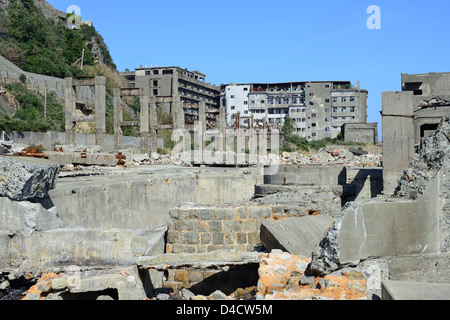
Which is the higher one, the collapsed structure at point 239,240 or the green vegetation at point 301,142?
the green vegetation at point 301,142

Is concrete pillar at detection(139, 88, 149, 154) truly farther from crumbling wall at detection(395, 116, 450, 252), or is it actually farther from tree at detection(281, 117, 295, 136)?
tree at detection(281, 117, 295, 136)

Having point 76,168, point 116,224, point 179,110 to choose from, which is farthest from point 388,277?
point 179,110

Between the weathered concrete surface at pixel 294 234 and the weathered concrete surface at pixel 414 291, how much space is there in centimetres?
226

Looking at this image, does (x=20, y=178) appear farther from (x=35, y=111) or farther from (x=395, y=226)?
(x=35, y=111)

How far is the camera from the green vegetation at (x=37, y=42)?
1423 inches

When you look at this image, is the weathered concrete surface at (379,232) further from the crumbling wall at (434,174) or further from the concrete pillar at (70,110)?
the concrete pillar at (70,110)

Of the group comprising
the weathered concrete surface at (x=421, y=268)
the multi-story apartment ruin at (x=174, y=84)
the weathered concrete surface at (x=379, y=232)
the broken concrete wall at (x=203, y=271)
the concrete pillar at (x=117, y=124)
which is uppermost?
the multi-story apartment ruin at (x=174, y=84)

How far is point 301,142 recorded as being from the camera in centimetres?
5047

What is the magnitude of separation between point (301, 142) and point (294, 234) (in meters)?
45.3

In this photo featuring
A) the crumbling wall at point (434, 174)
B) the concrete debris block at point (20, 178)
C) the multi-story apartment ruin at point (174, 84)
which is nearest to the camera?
the crumbling wall at point (434, 174)

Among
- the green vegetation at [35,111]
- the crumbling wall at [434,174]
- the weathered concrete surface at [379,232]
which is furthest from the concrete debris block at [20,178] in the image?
the green vegetation at [35,111]

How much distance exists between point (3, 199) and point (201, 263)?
2.77 metres

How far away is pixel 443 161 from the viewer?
4645mm
